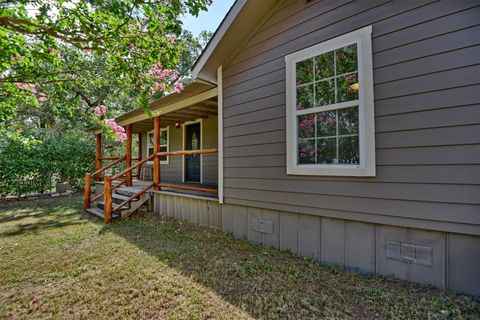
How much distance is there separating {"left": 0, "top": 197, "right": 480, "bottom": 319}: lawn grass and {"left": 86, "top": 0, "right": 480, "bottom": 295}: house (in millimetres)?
361

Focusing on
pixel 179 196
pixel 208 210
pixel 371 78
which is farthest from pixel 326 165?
pixel 179 196

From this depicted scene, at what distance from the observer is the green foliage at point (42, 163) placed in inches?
343

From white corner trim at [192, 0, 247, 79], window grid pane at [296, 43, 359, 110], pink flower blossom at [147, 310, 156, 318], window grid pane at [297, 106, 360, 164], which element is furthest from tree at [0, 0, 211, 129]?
pink flower blossom at [147, 310, 156, 318]

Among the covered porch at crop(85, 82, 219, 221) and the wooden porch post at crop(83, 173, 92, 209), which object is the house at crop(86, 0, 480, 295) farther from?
the wooden porch post at crop(83, 173, 92, 209)

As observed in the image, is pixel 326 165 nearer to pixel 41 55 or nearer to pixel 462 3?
pixel 462 3

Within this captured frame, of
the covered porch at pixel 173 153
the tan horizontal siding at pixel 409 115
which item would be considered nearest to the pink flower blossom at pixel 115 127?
the covered porch at pixel 173 153

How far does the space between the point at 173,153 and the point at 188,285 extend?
12.0 feet

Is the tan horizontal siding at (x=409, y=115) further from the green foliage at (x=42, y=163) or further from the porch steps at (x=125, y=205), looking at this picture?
the green foliage at (x=42, y=163)

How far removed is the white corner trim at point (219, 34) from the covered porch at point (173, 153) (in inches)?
20.9

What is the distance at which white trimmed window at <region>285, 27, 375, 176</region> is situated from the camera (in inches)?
109

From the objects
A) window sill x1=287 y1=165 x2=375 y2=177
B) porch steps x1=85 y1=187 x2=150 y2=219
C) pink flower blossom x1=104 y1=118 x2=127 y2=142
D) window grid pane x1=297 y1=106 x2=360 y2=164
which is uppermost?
pink flower blossom x1=104 y1=118 x2=127 y2=142

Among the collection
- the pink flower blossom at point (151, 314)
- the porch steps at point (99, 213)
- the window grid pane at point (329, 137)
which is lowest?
the pink flower blossom at point (151, 314)

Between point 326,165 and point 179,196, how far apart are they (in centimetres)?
365

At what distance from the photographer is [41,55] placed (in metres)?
3.53
